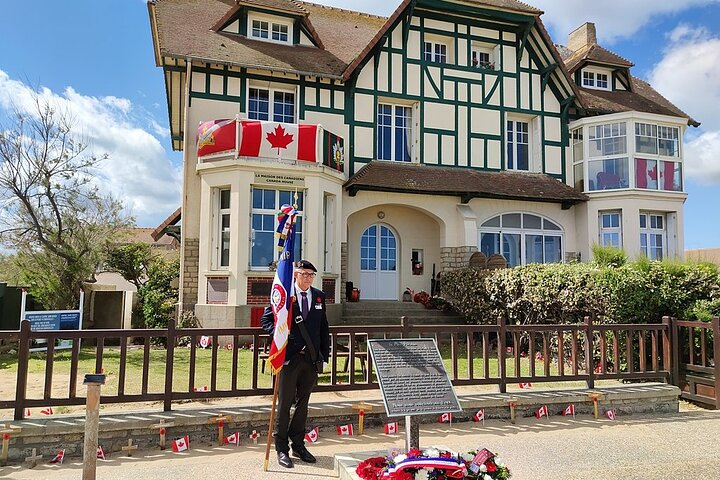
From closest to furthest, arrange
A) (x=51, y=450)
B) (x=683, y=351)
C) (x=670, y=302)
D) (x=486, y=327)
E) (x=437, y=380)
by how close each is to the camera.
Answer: (x=437, y=380)
(x=51, y=450)
(x=486, y=327)
(x=683, y=351)
(x=670, y=302)

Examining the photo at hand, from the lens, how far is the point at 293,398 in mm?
5383

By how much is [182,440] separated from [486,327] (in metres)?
3.98

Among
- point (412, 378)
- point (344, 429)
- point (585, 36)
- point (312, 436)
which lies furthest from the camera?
point (585, 36)

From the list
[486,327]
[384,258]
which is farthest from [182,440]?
[384,258]

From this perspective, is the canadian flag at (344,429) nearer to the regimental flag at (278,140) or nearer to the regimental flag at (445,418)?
the regimental flag at (445,418)

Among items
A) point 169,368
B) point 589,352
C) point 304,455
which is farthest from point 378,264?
point 304,455

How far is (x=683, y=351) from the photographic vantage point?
27.0 ft

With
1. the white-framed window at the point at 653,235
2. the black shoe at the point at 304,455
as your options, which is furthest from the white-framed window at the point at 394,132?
the black shoe at the point at 304,455

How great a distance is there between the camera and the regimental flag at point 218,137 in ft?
42.0

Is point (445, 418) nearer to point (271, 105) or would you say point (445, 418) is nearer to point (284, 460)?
point (284, 460)

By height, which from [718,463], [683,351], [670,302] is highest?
[670,302]

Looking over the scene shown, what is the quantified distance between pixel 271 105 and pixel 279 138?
2.37 m

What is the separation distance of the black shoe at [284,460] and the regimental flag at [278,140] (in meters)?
8.82

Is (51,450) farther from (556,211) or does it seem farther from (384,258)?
(556,211)
